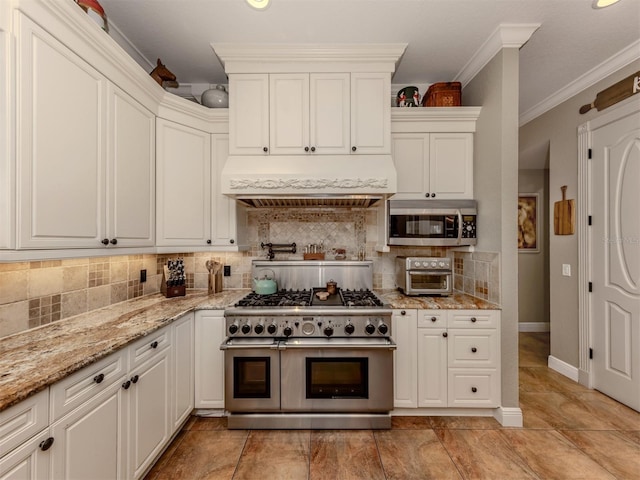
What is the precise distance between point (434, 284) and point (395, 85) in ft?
6.71

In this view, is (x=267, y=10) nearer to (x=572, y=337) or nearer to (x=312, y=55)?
(x=312, y=55)

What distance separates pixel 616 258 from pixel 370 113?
8.38 ft

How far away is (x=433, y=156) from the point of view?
8.48ft

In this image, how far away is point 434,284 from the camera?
253 centimetres

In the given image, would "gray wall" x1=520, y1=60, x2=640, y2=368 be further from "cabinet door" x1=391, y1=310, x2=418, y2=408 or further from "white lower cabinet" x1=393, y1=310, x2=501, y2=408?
"cabinet door" x1=391, y1=310, x2=418, y2=408

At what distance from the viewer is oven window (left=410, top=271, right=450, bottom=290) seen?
2.52 m

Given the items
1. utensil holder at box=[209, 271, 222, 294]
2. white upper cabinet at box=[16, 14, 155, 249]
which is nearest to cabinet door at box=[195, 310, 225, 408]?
utensil holder at box=[209, 271, 222, 294]

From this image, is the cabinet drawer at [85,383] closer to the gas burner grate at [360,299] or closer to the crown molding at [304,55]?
the gas burner grate at [360,299]

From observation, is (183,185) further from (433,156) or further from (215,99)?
(433,156)

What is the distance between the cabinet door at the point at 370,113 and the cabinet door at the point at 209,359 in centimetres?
179

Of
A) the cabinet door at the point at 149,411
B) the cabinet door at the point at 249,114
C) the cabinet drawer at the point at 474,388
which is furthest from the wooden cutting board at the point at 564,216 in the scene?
the cabinet door at the point at 149,411

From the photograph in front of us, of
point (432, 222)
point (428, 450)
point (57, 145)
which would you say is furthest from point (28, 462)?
point (432, 222)

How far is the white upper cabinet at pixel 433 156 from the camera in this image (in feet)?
8.43

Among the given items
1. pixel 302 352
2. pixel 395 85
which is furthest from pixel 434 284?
pixel 395 85
